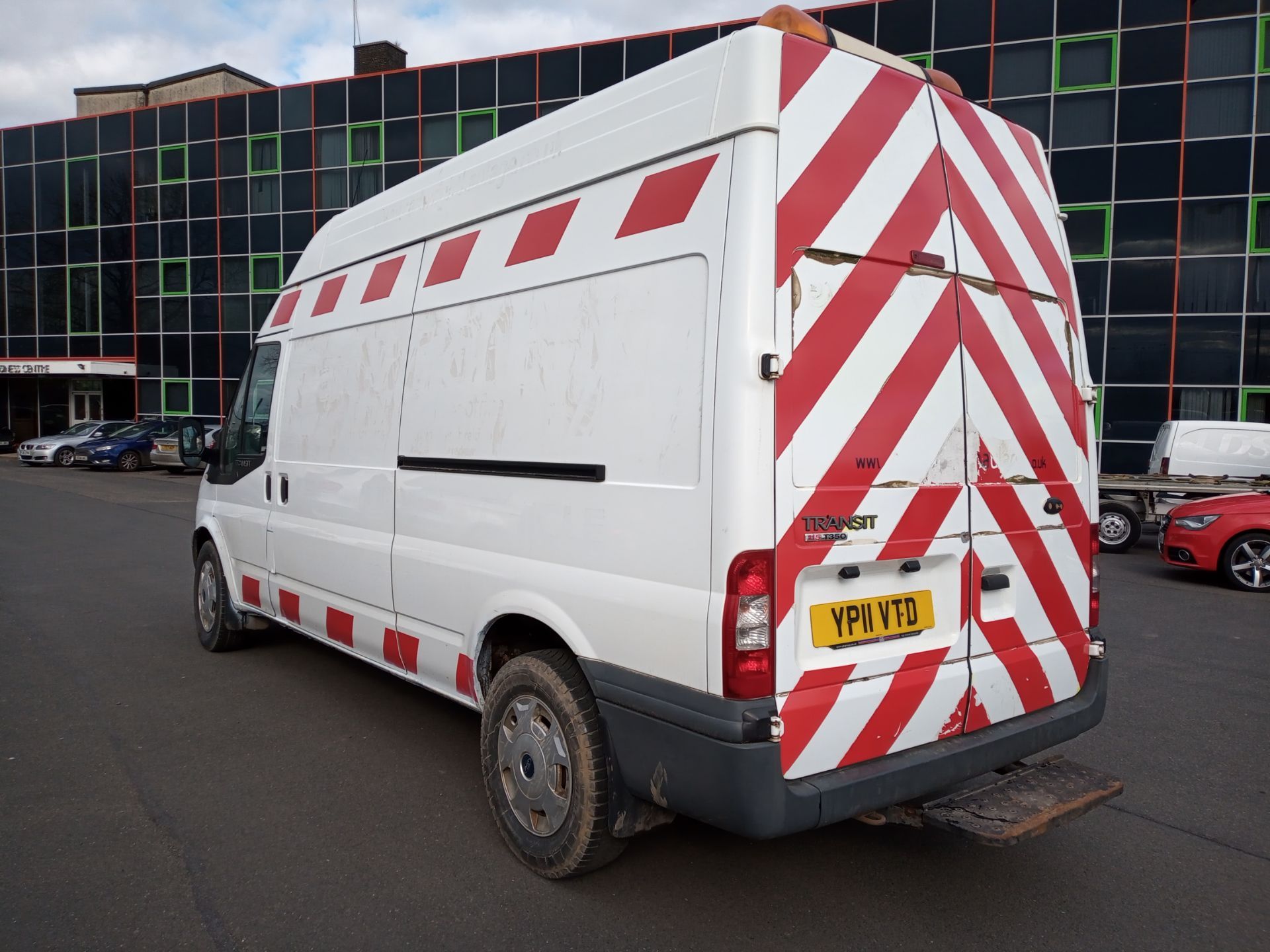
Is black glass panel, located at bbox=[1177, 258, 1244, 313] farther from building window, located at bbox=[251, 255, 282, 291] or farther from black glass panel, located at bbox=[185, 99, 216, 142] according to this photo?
black glass panel, located at bbox=[185, 99, 216, 142]

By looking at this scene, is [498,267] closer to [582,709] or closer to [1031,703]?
[582,709]

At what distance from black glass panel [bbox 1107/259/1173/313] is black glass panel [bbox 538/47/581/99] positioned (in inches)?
600

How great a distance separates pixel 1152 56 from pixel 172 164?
31.0 metres

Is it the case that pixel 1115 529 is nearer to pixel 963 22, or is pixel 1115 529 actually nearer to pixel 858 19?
pixel 963 22

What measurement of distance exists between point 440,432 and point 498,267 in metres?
0.75

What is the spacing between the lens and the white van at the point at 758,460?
2738 millimetres

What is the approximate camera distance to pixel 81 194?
116 ft

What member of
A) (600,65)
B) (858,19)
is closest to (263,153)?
(600,65)

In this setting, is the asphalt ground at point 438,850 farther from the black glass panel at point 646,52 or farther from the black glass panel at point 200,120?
the black glass panel at point 200,120

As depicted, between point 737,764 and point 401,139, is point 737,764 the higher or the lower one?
the lower one

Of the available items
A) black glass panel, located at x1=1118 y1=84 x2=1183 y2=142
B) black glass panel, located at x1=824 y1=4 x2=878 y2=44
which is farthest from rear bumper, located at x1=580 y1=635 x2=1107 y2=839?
black glass panel, located at x1=824 y1=4 x2=878 y2=44

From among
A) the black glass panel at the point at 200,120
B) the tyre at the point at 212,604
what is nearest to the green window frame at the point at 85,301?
the black glass panel at the point at 200,120

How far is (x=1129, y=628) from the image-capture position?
761 cm

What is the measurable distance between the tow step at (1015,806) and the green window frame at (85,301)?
38.8 m
